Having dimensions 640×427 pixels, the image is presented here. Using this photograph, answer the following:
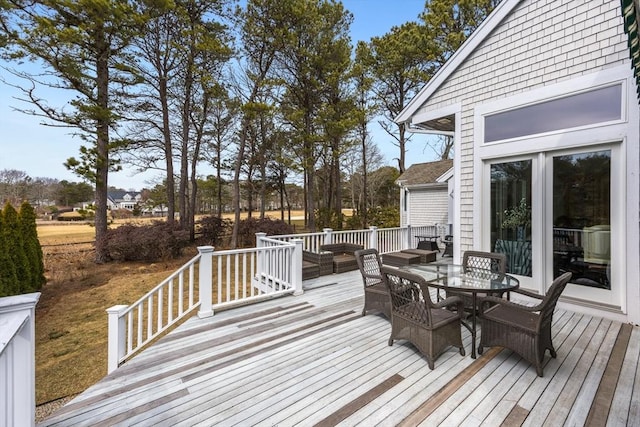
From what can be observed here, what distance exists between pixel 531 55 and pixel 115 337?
7585 mm

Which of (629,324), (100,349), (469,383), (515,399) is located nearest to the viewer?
(515,399)

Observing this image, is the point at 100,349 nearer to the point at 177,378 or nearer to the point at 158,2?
the point at 177,378

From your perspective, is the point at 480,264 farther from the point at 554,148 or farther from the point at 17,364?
the point at 17,364

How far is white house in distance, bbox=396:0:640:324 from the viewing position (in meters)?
4.03

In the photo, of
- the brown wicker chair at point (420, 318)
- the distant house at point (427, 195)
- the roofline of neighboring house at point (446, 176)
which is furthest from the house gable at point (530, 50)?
the distant house at point (427, 195)

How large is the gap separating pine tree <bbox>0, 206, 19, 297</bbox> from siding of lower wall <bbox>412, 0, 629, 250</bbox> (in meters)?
10.5

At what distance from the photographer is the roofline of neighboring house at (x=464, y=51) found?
17.2 ft

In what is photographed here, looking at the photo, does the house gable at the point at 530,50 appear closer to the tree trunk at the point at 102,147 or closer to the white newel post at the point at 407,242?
the white newel post at the point at 407,242

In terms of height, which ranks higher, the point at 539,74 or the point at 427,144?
the point at 427,144

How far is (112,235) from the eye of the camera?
1090cm

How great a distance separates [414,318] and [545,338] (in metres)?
1.32

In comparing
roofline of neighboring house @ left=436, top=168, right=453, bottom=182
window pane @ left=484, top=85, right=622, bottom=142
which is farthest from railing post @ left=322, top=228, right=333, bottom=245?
roofline of neighboring house @ left=436, top=168, right=453, bottom=182

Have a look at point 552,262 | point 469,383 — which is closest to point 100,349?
point 469,383

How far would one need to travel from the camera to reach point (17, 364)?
1816 millimetres
